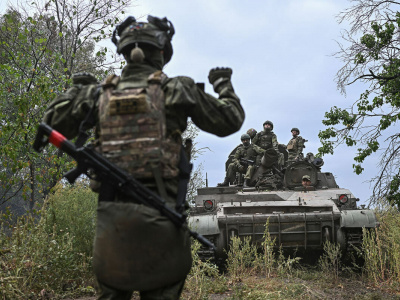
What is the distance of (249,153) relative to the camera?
11.2m

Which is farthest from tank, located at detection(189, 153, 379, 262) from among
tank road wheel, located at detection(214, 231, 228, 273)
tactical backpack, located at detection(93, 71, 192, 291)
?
tactical backpack, located at detection(93, 71, 192, 291)

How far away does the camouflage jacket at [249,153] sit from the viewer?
36.2 feet

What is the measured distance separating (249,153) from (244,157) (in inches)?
7.0

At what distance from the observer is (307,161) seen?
10.5 metres

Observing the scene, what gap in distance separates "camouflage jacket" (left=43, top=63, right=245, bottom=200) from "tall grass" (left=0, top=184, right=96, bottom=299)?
8.09 feet

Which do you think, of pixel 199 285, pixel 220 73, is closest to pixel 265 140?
pixel 199 285

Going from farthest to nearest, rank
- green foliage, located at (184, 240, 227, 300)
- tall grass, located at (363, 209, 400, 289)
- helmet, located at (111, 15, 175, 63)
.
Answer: tall grass, located at (363, 209, 400, 289) → green foliage, located at (184, 240, 227, 300) → helmet, located at (111, 15, 175, 63)

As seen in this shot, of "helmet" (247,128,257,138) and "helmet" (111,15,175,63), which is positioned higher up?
"helmet" (247,128,257,138)

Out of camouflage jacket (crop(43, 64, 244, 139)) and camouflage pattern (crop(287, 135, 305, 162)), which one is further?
camouflage pattern (crop(287, 135, 305, 162))

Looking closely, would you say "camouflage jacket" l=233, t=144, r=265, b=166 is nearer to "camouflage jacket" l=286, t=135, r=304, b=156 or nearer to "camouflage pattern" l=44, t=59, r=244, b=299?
"camouflage jacket" l=286, t=135, r=304, b=156

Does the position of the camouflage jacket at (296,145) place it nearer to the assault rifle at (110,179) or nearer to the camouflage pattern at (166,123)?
the camouflage pattern at (166,123)

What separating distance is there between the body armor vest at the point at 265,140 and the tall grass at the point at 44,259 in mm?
4950

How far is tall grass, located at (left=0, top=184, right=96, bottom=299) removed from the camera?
18.6 ft

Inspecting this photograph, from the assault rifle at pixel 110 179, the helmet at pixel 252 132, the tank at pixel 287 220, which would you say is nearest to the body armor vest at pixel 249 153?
the helmet at pixel 252 132
